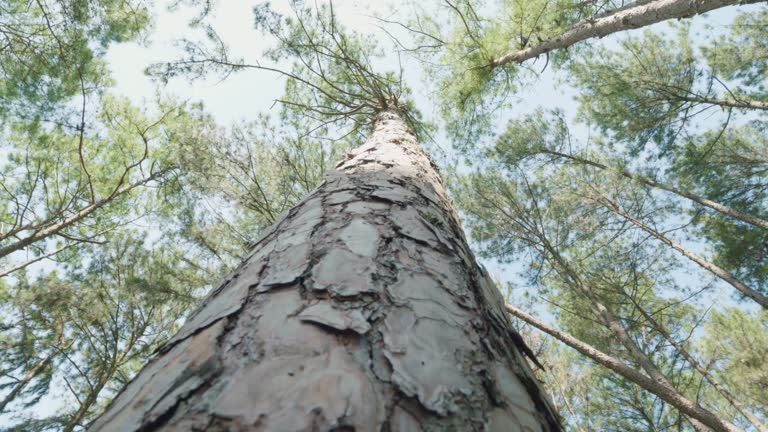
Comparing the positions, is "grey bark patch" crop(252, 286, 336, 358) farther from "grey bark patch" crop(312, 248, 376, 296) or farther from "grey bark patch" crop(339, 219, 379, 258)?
"grey bark patch" crop(339, 219, 379, 258)

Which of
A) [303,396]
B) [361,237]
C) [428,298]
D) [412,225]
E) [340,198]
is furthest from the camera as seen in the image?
[340,198]

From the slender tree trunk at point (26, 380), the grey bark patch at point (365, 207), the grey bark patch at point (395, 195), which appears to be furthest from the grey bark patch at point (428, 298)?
the slender tree trunk at point (26, 380)

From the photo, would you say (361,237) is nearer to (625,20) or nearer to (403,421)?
(403,421)

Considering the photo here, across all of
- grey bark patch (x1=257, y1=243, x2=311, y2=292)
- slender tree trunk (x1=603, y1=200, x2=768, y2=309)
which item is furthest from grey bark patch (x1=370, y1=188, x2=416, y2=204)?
slender tree trunk (x1=603, y1=200, x2=768, y2=309)

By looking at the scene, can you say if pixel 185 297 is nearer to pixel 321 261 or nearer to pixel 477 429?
pixel 321 261

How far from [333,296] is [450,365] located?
23 cm

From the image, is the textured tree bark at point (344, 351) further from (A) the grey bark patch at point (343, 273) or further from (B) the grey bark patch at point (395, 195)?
(B) the grey bark patch at point (395, 195)

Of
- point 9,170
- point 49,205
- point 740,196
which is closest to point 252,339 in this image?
point 49,205

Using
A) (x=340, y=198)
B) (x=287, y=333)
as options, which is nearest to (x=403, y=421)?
(x=287, y=333)

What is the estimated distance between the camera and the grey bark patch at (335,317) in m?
0.62

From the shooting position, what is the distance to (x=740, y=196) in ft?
22.4

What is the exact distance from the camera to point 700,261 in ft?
18.4

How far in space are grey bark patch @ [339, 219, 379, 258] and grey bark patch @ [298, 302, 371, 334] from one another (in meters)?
0.21

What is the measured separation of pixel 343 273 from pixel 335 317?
133 millimetres
